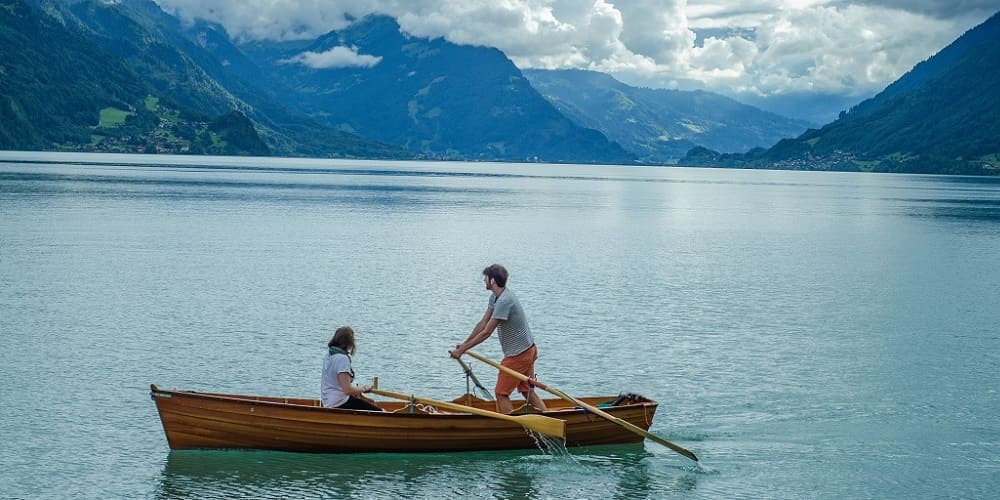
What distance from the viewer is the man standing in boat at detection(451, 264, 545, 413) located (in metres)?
21.1

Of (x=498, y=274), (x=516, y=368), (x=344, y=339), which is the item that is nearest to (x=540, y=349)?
(x=516, y=368)

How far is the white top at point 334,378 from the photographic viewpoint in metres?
20.5

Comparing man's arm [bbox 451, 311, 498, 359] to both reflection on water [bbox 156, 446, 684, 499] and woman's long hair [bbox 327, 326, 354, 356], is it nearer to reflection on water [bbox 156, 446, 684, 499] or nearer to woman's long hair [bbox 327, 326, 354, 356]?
woman's long hair [bbox 327, 326, 354, 356]

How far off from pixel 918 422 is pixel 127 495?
19.1 m

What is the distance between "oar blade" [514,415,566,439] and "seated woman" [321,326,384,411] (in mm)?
3185

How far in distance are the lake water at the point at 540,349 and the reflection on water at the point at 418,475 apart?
0.22 ft

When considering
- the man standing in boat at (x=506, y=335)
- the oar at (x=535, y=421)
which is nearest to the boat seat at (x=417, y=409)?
the oar at (x=535, y=421)

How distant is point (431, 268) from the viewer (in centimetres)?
5747

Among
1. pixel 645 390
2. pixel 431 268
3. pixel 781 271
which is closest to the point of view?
pixel 645 390

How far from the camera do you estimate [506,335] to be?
21.8m

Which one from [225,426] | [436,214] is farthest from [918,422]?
[436,214]

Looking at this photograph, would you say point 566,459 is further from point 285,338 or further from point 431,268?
point 431,268

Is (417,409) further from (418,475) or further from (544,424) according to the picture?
(544,424)

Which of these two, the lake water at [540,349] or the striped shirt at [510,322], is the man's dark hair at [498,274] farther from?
the lake water at [540,349]
